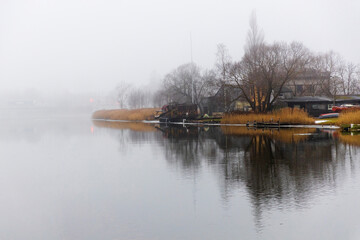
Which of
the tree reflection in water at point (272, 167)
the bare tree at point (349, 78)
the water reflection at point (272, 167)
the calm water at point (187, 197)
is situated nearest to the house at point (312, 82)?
the bare tree at point (349, 78)

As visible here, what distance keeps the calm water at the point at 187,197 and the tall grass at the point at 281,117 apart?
2600 centimetres

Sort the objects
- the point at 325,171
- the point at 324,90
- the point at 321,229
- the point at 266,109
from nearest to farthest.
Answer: the point at 321,229, the point at 325,171, the point at 266,109, the point at 324,90

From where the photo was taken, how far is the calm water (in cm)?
988

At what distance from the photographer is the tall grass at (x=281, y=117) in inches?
1924

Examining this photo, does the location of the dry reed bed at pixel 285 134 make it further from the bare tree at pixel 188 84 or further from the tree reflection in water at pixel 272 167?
the bare tree at pixel 188 84

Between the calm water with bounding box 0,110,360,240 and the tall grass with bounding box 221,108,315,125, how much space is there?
26.0 metres

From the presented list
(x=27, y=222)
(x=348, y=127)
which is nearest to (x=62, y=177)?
(x=27, y=222)

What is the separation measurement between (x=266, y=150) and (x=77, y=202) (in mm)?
13958

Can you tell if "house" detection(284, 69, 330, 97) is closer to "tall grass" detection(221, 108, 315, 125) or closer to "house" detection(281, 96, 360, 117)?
"house" detection(281, 96, 360, 117)

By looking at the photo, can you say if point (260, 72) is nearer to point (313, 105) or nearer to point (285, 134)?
point (313, 105)

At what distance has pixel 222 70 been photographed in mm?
63469

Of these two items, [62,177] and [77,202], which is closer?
[77,202]

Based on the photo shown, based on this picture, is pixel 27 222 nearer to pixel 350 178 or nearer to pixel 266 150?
pixel 350 178

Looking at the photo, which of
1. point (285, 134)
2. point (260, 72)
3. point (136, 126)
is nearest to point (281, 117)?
point (260, 72)
